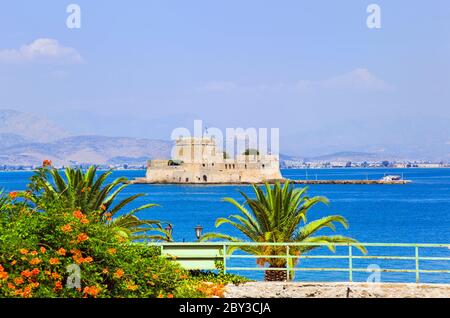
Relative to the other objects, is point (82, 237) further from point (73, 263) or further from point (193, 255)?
point (193, 255)

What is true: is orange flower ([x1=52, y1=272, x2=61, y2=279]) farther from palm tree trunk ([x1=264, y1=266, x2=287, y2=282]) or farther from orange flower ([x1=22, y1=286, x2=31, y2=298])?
palm tree trunk ([x1=264, y1=266, x2=287, y2=282])

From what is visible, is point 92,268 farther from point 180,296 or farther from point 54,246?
point 180,296

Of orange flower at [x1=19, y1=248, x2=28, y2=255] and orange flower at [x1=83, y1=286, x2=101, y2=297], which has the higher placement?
orange flower at [x1=19, y1=248, x2=28, y2=255]

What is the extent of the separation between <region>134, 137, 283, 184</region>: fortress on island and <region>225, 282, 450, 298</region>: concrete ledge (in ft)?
430

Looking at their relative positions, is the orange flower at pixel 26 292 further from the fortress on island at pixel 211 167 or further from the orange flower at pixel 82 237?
the fortress on island at pixel 211 167

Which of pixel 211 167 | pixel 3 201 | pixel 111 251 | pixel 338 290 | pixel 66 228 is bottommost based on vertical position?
pixel 338 290

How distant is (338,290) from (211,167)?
477 feet

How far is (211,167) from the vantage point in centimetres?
15738

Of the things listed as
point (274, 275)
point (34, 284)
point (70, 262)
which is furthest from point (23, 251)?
point (274, 275)

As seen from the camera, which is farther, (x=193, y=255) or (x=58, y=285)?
(x=193, y=255)

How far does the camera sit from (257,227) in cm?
1850

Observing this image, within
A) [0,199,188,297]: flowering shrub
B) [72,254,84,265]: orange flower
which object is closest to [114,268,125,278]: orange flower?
[0,199,188,297]: flowering shrub

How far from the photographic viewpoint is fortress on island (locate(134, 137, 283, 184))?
484ft
